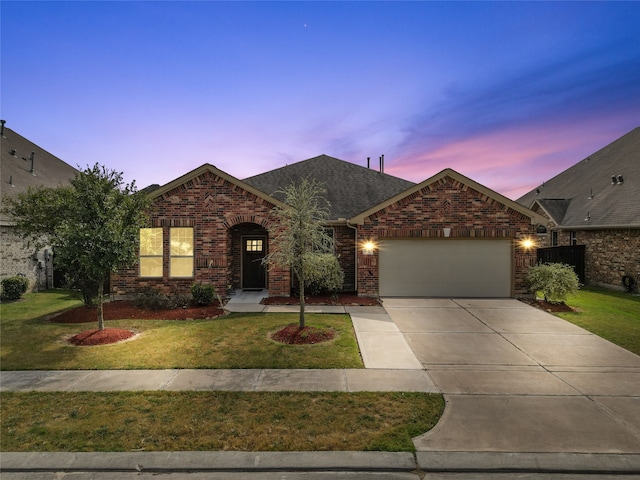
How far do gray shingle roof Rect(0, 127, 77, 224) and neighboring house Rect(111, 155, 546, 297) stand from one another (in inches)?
292

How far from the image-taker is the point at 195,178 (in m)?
13.8

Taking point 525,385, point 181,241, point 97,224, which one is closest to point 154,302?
point 181,241

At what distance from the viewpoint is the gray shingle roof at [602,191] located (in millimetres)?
17312

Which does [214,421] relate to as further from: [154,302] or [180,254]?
[180,254]

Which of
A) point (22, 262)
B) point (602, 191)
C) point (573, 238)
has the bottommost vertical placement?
point (22, 262)

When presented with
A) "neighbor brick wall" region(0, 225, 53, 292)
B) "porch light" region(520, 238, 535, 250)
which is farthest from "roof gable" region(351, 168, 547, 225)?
"neighbor brick wall" region(0, 225, 53, 292)

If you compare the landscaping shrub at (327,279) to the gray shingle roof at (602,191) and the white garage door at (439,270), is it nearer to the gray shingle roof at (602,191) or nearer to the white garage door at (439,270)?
the white garage door at (439,270)

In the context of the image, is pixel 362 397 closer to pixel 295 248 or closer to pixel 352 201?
pixel 295 248

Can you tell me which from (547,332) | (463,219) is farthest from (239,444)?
(463,219)

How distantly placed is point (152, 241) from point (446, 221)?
11811mm

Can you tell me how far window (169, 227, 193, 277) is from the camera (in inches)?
547

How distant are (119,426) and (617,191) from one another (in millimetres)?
24167

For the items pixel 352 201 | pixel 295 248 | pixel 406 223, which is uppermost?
pixel 352 201

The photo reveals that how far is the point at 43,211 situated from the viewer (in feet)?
35.6
